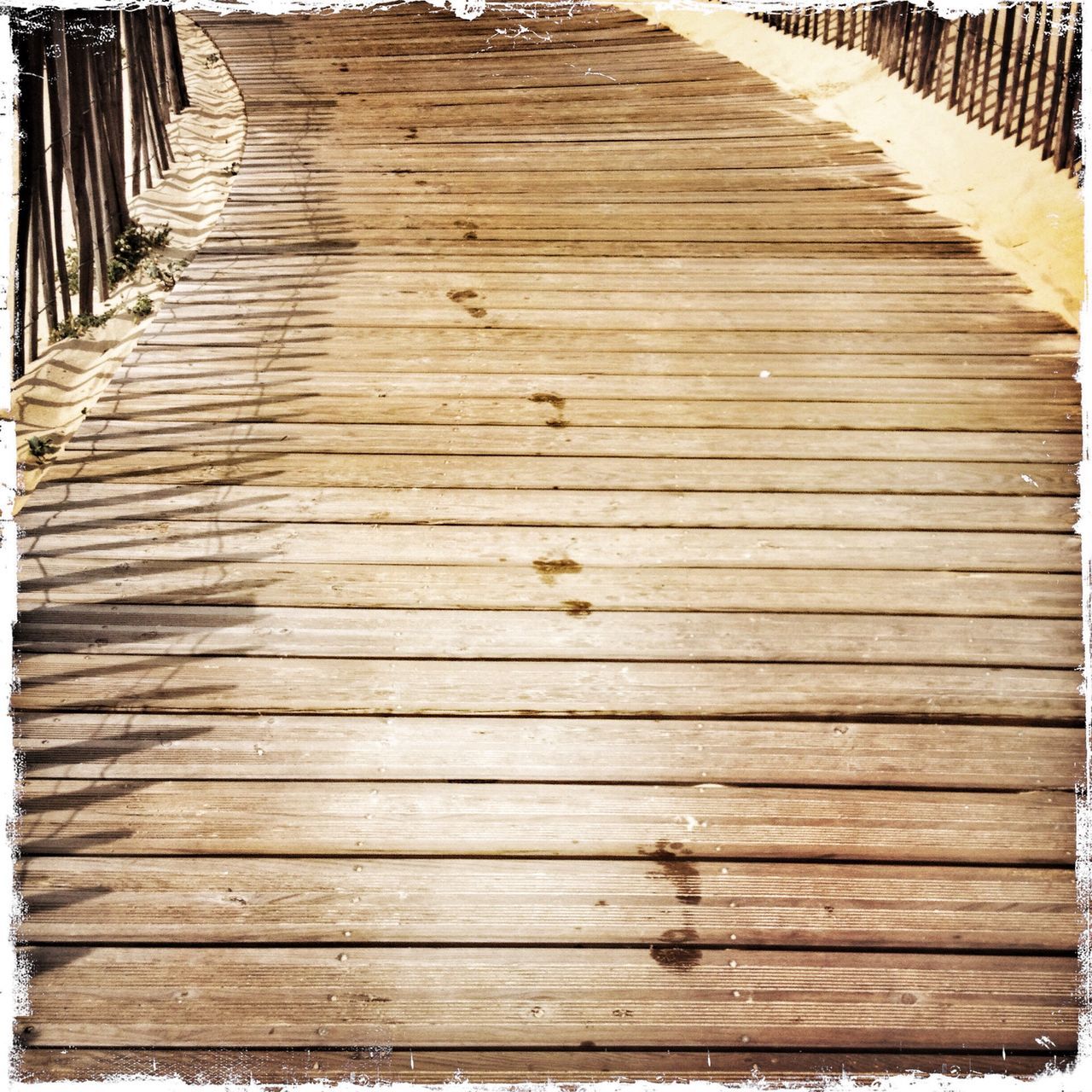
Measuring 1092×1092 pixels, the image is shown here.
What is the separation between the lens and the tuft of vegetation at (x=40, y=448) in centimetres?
265

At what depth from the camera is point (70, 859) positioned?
176 centimetres

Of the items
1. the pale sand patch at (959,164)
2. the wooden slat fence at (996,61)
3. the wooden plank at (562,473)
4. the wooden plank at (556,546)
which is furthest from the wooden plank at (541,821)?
the wooden slat fence at (996,61)

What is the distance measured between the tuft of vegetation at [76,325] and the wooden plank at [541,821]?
189 centimetres

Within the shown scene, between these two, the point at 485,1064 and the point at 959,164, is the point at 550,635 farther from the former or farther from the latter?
the point at 959,164

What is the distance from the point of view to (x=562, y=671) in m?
2.09

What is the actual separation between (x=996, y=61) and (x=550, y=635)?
3.87m

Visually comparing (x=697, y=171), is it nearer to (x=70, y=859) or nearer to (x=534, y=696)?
(x=534, y=696)

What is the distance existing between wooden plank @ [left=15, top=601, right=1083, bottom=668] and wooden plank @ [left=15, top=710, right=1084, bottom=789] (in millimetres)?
180

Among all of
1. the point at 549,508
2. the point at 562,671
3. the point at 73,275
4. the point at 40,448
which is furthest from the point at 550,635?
the point at 73,275

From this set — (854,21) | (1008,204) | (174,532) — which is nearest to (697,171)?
(1008,204)

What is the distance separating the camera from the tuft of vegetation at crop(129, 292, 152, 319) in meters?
3.24

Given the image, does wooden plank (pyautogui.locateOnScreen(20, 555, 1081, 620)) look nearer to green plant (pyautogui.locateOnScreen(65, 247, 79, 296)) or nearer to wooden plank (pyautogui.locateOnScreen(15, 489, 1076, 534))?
wooden plank (pyautogui.locateOnScreen(15, 489, 1076, 534))

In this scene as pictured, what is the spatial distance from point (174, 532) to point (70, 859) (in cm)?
89

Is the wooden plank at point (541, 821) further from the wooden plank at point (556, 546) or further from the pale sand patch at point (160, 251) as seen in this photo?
the pale sand patch at point (160, 251)
